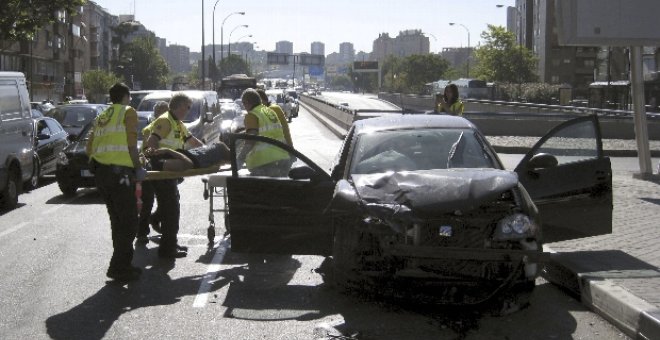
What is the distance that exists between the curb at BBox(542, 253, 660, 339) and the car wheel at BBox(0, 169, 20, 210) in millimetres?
8661

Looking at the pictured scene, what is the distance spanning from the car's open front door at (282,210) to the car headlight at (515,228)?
1639 mm

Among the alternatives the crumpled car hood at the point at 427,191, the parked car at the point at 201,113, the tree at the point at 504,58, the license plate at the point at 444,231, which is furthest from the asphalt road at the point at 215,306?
the tree at the point at 504,58

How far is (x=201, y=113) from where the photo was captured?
73.5 feet

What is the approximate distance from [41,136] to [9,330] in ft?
40.0

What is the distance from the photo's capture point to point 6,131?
14227mm

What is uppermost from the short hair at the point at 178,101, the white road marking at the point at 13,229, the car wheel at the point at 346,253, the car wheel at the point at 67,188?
the short hair at the point at 178,101

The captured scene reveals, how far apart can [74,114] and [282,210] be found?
59.0ft

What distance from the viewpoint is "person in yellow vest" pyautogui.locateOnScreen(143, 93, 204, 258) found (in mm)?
9531

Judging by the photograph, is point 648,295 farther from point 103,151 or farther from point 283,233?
point 103,151

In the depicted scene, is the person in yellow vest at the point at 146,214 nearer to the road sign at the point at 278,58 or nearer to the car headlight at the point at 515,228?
the car headlight at the point at 515,228

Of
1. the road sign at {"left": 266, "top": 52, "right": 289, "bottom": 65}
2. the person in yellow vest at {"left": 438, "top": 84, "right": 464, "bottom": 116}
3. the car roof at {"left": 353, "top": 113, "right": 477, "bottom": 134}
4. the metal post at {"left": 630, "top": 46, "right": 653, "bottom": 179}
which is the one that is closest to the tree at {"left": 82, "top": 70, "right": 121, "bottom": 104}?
the road sign at {"left": 266, "top": 52, "right": 289, "bottom": 65}

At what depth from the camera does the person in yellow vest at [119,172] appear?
8297 mm

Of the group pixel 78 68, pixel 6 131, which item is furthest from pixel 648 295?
pixel 78 68

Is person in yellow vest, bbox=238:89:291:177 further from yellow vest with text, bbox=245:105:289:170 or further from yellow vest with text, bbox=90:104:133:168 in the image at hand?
yellow vest with text, bbox=90:104:133:168
